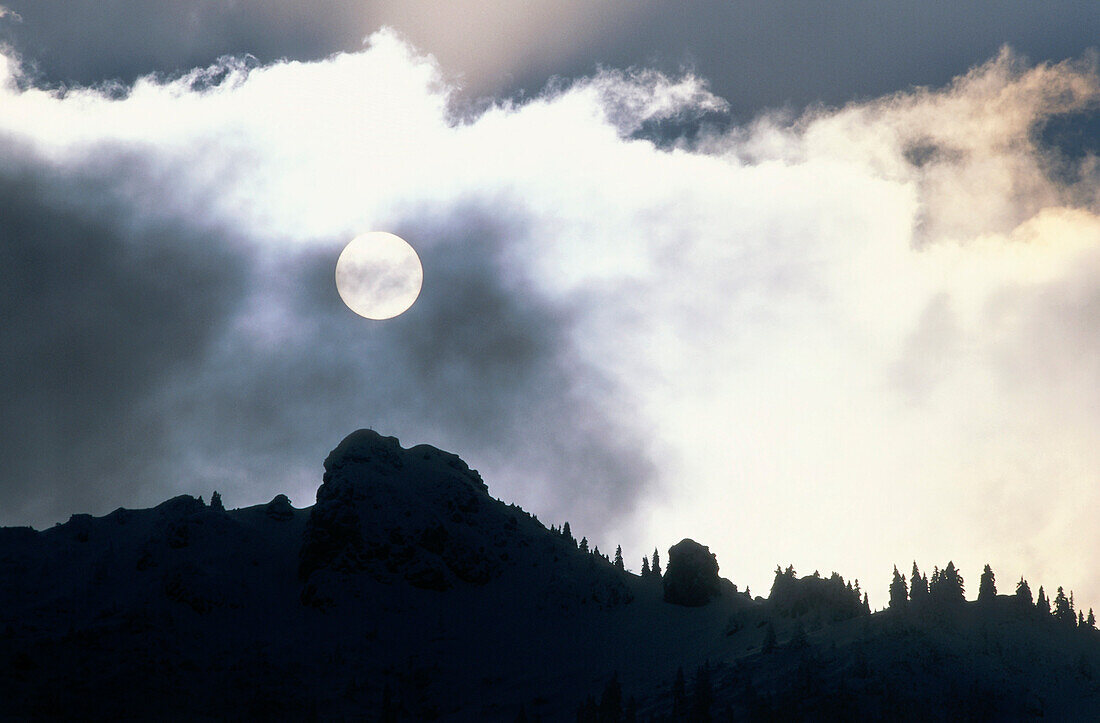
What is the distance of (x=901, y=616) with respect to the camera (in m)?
199

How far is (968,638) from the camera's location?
189 meters

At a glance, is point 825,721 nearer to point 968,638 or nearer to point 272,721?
point 968,638

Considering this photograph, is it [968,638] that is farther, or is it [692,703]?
[968,638]

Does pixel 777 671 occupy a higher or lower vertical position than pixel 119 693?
higher

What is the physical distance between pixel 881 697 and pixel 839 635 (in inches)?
1290

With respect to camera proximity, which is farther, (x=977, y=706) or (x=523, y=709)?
(x=523, y=709)

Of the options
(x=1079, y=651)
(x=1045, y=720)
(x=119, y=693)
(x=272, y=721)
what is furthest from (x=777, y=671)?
(x=119, y=693)

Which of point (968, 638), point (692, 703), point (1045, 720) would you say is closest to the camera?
point (1045, 720)

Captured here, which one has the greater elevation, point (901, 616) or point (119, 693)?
point (901, 616)

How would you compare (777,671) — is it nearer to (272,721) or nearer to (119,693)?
(272,721)

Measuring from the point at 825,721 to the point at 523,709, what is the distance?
5968cm

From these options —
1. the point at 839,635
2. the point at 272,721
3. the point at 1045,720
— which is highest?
the point at 839,635

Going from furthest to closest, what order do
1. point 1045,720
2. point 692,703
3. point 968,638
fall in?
point 968,638 → point 692,703 → point 1045,720

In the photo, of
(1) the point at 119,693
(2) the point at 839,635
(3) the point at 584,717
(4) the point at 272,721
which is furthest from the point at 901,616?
(1) the point at 119,693
